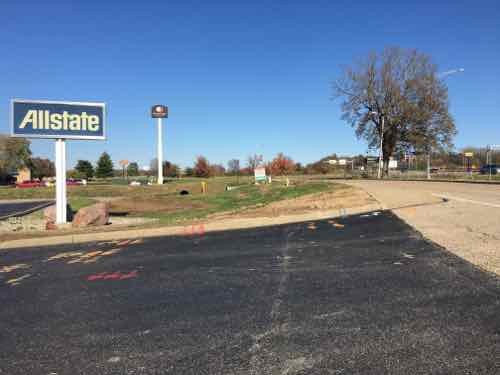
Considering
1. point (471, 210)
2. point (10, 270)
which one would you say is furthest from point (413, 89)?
point (10, 270)

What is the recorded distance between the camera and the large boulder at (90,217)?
39.8 feet

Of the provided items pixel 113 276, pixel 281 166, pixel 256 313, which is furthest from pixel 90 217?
pixel 281 166

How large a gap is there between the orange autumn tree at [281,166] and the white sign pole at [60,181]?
2401 inches

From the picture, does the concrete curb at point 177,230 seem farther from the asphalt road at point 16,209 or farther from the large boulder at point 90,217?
the asphalt road at point 16,209

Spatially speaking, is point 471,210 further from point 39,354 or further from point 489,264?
point 39,354

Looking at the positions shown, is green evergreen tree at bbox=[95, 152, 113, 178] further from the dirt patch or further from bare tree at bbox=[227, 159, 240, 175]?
the dirt patch

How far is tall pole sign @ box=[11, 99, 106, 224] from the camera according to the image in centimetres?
1241

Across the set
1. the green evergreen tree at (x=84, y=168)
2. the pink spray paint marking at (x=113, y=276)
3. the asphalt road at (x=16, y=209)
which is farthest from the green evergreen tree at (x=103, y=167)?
the pink spray paint marking at (x=113, y=276)

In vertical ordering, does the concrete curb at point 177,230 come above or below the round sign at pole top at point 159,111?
below

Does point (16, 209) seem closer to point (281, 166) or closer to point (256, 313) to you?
point (256, 313)

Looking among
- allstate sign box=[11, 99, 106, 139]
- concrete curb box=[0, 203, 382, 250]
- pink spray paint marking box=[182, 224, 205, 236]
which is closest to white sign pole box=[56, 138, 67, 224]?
allstate sign box=[11, 99, 106, 139]

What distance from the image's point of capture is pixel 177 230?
9.84 m

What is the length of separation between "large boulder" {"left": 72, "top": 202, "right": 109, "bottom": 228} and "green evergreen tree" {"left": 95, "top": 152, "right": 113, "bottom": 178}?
97.1 meters

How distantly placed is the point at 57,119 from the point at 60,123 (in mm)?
163
